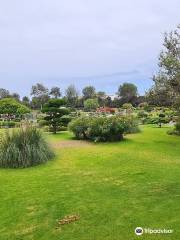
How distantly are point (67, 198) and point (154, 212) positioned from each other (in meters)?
2.22

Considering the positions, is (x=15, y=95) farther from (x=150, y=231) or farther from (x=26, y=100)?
(x=150, y=231)

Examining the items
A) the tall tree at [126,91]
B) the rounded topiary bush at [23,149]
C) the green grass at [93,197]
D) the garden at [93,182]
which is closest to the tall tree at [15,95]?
the tall tree at [126,91]

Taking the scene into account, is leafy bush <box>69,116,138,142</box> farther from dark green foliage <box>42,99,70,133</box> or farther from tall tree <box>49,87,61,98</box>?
tall tree <box>49,87,61,98</box>

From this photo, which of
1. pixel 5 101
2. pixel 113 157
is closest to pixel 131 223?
pixel 113 157

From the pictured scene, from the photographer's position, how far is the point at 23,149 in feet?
45.0

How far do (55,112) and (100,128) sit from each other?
612 centimetres

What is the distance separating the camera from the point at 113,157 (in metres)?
14.4

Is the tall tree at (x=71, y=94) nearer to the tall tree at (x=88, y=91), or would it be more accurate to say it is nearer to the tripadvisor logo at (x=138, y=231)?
the tall tree at (x=88, y=91)

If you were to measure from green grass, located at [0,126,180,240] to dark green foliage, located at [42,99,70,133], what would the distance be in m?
10.5

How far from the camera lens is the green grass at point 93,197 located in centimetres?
702

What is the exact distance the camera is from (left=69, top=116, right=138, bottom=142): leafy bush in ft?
65.6

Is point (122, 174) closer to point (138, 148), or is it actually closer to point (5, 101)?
point (138, 148)

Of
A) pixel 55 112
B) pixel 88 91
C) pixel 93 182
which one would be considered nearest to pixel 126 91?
pixel 88 91

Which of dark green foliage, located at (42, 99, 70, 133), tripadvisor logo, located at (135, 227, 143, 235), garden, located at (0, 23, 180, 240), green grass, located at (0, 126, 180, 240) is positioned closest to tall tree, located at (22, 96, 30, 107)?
dark green foliage, located at (42, 99, 70, 133)
